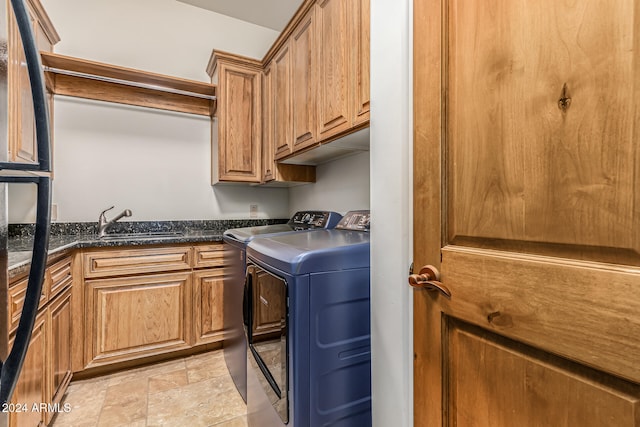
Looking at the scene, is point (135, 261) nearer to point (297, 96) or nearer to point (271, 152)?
point (271, 152)

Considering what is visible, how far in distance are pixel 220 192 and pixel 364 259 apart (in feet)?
7.03

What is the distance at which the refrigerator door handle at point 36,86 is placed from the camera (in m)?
0.55

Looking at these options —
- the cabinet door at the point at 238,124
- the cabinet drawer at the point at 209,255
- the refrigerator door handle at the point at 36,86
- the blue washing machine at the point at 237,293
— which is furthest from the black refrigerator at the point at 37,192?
the cabinet door at the point at 238,124

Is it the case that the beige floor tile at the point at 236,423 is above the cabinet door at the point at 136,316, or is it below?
below

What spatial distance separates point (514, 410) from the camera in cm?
61

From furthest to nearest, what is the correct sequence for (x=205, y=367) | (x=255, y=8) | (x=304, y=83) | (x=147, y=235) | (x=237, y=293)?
(x=255, y=8)
(x=147, y=235)
(x=205, y=367)
(x=304, y=83)
(x=237, y=293)

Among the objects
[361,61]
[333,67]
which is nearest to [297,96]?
[333,67]

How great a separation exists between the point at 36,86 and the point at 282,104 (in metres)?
1.84

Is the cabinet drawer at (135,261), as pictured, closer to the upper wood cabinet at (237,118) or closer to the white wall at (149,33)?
the upper wood cabinet at (237,118)

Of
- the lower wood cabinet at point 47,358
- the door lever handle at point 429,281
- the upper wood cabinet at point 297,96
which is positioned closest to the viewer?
the door lever handle at point 429,281

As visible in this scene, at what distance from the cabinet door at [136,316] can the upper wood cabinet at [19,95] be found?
3.06 ft

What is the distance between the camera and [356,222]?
1870mm

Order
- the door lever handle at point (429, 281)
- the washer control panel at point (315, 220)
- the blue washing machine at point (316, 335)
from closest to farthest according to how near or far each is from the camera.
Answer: the door lever handle at point (429, 281), the blue washing machine at point (316, 335), the washer control panel at point (315, 220)

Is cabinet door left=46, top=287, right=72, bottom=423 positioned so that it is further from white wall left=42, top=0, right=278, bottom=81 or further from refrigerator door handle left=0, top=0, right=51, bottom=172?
white wall left=42, top=0, right=278, bottom=81
